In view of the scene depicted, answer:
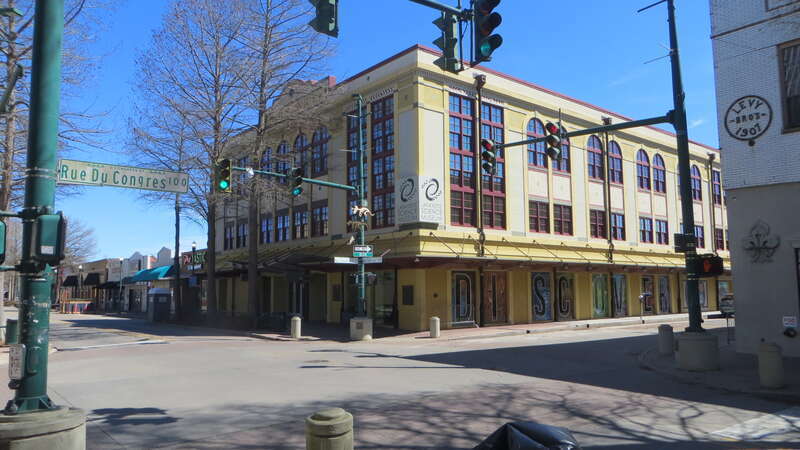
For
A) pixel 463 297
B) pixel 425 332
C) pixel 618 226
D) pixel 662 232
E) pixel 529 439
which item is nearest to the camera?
pixel 529 439

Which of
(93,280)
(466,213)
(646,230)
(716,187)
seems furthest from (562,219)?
(93,280)

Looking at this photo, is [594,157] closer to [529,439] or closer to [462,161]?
[462,161]

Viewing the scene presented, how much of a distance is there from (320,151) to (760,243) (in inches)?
937

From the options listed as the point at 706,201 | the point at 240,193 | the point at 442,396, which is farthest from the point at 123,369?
the point at 706,201

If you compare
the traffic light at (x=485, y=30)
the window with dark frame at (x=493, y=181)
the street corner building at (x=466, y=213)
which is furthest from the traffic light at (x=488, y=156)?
the window with dark frame at (x=493, y=181)

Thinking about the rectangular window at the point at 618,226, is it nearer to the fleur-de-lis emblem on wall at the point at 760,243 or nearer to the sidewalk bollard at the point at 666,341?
the fleur-de-lis emblem on wall at the point at 760,243

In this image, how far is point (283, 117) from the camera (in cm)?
2856

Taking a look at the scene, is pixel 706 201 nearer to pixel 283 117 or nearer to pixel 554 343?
pixel 554 343

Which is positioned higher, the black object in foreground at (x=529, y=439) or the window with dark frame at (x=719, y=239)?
the window with dark frame at (x=719, y=239)

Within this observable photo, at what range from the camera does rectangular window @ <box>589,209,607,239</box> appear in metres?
34.8

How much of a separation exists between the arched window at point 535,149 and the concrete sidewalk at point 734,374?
17.1 metres

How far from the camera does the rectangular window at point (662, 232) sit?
3972 centimetres

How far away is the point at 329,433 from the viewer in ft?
15.2

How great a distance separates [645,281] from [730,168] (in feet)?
77.1
